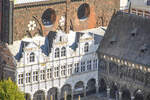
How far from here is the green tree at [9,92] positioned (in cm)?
14000

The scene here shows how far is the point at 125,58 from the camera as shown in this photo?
520 feet

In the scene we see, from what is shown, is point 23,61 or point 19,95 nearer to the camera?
point 19,95

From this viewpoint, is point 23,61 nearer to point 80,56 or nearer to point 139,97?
point 80,56

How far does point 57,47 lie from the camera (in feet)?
518

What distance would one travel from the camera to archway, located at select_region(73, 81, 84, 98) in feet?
538

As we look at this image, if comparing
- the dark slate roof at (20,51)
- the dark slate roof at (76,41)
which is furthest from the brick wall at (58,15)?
the dark slate roof at (76,41)

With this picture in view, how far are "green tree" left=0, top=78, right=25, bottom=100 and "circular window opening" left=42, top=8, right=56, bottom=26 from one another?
22.4 metres

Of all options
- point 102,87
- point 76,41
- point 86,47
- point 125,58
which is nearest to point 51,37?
point 76,41

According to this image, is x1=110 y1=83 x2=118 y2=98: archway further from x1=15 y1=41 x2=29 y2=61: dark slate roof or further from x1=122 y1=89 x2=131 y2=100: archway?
x1=15 y1=41 x2=29 y2=61: dark slate roof

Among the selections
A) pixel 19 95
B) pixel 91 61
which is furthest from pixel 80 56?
pixel 19 95

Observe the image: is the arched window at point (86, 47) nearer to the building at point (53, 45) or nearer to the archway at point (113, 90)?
the building at point (53, 45)

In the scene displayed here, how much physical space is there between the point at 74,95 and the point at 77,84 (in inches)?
98.6

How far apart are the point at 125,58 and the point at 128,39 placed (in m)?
4.64

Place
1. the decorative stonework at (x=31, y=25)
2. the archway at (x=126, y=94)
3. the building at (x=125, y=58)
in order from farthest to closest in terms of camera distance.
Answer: the archway at (x=126, y=94), the decorative stonework at (x=31, y=25), the building at (x=125, y=58)
